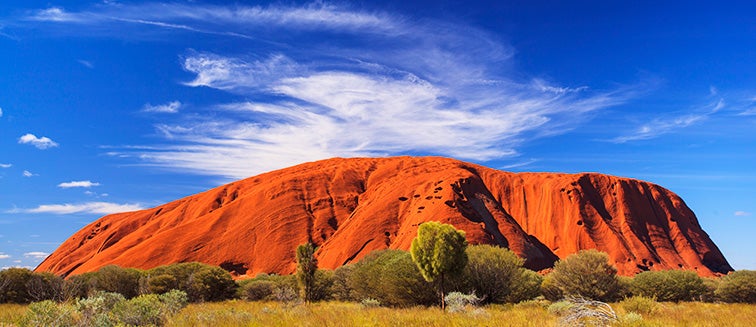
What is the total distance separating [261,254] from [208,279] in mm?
35296

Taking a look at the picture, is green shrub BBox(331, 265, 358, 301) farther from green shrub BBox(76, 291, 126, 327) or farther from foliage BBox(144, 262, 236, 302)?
green shrub BBox(76, 291, 126, 327)

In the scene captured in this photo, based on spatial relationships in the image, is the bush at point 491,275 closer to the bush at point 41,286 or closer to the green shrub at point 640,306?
the green shrub at point 640,306

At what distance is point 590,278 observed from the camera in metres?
29.2

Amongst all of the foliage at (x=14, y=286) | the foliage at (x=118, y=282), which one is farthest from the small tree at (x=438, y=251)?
the foliage at (x=14, y=286)

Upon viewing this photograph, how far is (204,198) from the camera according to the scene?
93938 mm

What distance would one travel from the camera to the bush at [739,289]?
33156mm

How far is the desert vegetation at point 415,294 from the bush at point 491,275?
0.06 meters

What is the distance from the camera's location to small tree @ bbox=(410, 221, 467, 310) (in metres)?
22.1

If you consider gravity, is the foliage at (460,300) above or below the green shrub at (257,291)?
above

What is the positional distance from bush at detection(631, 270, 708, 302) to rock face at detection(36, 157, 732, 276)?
2956 centimetres

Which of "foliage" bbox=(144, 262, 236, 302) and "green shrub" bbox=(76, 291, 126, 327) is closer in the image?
"green shrub" bbox=(76, 291, 126, 327)

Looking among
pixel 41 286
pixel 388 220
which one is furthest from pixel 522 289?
pixel 388 220

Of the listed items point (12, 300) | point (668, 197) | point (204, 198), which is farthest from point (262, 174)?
point (668, 197)

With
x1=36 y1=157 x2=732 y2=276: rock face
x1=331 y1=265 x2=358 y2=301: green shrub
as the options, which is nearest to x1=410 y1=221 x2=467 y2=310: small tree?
x1=331 y1=265 x2=358 y2=301: green shrub
